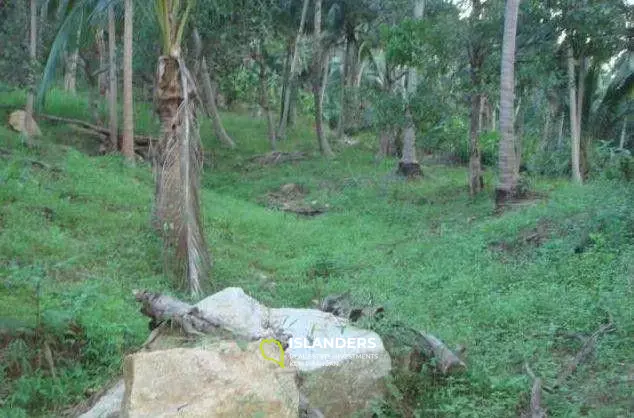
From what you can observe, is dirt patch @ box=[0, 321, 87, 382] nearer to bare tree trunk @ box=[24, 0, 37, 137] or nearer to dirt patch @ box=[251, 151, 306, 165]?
bare tree trunk @ box=[24, 0, 37, 137]

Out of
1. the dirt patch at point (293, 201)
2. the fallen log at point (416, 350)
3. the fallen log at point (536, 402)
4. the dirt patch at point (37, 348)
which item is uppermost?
the fallen log at point (416, 350)

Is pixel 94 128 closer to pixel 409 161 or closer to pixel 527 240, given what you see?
pixel 409 161

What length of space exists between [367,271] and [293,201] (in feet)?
29.3

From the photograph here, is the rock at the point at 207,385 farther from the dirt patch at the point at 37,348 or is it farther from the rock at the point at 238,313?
the dirt patch at the point at 37,348

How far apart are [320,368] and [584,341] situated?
96.5 inches

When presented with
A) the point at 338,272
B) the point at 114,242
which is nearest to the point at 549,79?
the point at 338,272

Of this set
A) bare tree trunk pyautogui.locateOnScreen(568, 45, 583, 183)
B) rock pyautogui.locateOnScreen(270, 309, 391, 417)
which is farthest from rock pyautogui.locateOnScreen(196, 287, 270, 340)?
bare tree trunk pyautogui.locateOnScreen(568, 45, 583, 183)

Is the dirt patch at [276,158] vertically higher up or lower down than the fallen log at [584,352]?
higher up

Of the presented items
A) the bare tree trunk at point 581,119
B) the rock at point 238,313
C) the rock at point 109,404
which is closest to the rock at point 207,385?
the rock at point 109,404

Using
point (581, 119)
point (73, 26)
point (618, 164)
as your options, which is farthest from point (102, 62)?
point (618, 164)

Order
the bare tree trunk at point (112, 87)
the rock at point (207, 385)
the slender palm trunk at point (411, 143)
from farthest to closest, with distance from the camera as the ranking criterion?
1. the slender palm trunk at point (411, 143)
2. the bare tree trunk at point (112, 87)
3. the rock at point (207, 385)

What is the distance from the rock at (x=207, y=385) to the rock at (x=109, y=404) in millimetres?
562

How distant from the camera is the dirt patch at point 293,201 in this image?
17608mm

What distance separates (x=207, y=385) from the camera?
402 cm
